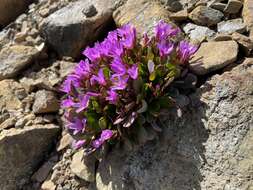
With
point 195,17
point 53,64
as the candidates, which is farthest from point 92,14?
point 195,17

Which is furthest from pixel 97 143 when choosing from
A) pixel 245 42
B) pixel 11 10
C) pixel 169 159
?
pixel 11 10

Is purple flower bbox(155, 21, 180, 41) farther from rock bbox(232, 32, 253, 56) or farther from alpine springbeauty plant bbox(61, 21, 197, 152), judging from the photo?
rock bbox(232, 32, 253, 56)

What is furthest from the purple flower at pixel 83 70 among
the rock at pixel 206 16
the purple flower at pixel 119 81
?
the rock at pixel 206 16

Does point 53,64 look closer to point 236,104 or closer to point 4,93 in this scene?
point 4,93

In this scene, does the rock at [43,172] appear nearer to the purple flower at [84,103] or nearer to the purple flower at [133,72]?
the purple flower at [84,103]

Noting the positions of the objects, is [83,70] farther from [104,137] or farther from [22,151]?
[22,151]
